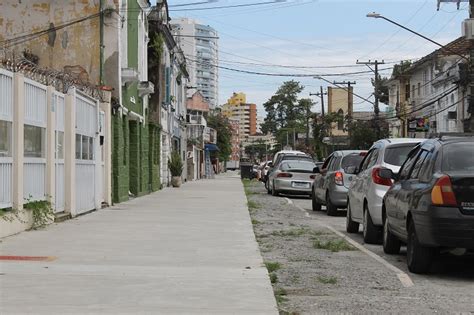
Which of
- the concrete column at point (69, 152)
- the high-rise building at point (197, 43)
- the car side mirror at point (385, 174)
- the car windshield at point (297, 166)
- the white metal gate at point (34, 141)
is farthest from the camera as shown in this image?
the high-rise building at point (197, 43)

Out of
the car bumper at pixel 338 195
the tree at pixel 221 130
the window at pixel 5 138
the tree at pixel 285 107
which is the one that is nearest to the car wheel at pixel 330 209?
the car bumper at pixel 338 195

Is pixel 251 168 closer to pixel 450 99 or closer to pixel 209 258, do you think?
pixel 450 99

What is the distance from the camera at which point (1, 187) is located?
36.4ft

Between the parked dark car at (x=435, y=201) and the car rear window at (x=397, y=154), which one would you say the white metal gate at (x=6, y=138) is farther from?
the car rear window at (x=397, y=154)

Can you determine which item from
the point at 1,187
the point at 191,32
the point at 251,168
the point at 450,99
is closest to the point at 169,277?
the point at 1,187

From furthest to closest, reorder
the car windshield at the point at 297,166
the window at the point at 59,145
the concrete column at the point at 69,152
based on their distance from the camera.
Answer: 1. the car windshield at the point at 297,166
2. the concrete column at the point at 69,152
3. the window at the point at 59,145

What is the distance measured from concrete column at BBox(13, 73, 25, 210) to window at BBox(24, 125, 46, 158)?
59 cm

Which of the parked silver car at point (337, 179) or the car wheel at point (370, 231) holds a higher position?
the parked silver car at point (337, 179)

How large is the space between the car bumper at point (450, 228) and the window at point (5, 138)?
23.6ft

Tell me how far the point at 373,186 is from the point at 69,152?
22.9 ft

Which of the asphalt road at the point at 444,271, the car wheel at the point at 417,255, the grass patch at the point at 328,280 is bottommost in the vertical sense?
the asphalt road at the point at 444,271

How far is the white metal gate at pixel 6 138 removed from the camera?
1116 cm

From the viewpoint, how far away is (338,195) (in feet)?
56.9

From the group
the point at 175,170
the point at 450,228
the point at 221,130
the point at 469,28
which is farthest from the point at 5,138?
the point at 221,130
